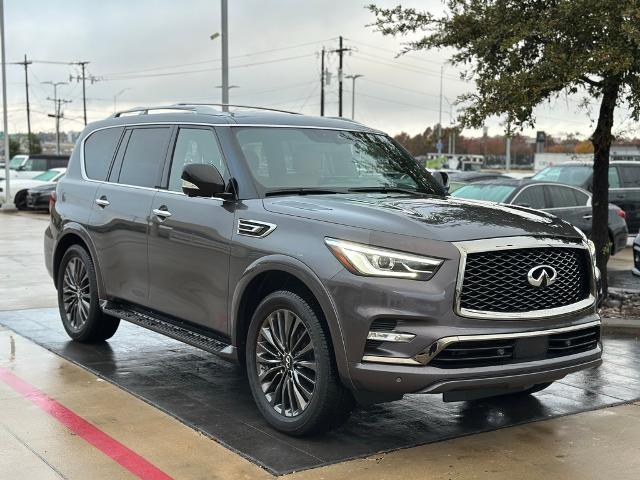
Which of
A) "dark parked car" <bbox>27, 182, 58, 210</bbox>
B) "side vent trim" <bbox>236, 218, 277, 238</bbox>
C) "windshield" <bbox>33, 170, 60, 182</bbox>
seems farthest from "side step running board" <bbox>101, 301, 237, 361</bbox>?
"windshield" <bbox>33, 170, 60, 182</bbox>

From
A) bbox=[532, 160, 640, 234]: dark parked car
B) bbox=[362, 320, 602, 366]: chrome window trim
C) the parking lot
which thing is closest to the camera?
bbox=[362, 320, 602, 366]: chrome window trim

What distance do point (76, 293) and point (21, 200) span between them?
73.8ft

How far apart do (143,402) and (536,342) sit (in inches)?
105

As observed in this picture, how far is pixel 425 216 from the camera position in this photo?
4570 mm

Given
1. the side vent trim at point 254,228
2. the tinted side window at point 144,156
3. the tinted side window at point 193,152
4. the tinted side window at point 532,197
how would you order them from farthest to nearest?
the tinted side window at point 532,197, the tinted side window at point 144,156, the tinted side window at point 193,152, the side vent trim at point 254,228

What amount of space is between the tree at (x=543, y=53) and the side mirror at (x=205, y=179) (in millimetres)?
3694

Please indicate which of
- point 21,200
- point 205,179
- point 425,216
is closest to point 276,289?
point 205,179

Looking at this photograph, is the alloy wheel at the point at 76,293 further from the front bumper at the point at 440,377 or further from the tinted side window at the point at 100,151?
the front bumper at the point at 440,377

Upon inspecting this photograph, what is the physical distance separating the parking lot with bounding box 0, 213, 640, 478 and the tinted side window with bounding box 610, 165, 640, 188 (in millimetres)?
10644

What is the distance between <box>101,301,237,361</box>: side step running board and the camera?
5.18 m

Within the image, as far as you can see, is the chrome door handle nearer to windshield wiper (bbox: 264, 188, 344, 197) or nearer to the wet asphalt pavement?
windshield wiper (bbox: 264, 188, 344, 197)

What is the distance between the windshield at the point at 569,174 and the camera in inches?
632

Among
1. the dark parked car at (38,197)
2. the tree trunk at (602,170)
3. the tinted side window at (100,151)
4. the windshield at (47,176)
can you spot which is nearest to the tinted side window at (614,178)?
the tree trunk at (602,170)

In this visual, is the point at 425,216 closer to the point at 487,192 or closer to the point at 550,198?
the point at 487,192
